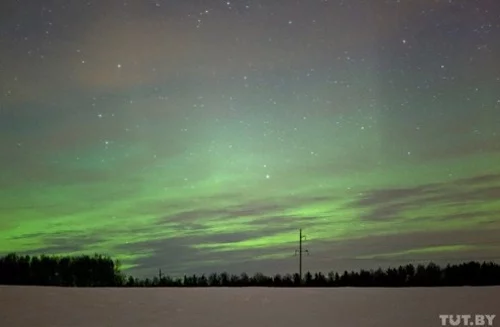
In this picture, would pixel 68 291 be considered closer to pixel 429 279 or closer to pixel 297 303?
pixel 297 303

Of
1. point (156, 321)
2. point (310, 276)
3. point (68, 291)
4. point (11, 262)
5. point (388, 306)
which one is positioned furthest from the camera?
point (11, 262)

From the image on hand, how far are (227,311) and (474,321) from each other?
164 centimetres

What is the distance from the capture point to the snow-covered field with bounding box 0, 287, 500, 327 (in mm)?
4789

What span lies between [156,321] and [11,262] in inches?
97.7

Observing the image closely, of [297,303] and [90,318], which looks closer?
[90,318]

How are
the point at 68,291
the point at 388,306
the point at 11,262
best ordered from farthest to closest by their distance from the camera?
the point at 11,262 → the point at 68,291 → the point at 388,306

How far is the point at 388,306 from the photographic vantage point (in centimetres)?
511

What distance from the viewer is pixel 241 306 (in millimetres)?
5133

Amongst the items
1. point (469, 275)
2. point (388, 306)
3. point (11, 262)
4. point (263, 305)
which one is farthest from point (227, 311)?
point (11, 262)

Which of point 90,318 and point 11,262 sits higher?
point 11,262

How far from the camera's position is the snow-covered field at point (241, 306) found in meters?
4.79

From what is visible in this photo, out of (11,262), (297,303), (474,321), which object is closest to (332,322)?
(297,303)

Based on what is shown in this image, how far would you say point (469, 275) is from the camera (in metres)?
5.79

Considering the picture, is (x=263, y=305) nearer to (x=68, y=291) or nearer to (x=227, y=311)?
Answer: (x=227, y=311)
